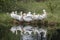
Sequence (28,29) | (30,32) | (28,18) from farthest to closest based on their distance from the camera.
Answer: (28,18)
(28,29)
(30,32)

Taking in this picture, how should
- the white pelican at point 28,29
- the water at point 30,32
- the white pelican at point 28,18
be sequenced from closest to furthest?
the water at point 30,32, the white pelican at point 28,29, the white pelican at point 28,18

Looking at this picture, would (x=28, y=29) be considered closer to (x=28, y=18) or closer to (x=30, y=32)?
(x=30, y=32)

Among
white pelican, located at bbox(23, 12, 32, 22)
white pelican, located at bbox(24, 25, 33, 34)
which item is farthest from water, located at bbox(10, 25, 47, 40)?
white pelican, located at bbox(23, 12, 32, 22)

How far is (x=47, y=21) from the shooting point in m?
9.20

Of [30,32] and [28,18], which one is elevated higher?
[28,18]

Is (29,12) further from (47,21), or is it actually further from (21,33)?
(21,33)

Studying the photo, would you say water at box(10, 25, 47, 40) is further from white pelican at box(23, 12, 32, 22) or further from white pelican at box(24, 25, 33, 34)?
white pelican at box(23, 12, 32, 22)

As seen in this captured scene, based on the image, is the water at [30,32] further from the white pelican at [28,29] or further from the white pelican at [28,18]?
the white pelican at [28,18]

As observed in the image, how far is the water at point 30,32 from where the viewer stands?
8.12m

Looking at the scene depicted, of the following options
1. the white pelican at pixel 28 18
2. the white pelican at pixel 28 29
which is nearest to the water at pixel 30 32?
the white pelican at pixel 28 29

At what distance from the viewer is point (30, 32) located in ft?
28.0

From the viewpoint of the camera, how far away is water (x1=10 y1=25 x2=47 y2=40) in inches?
320

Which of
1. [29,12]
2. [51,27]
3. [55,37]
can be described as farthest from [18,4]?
[55,37]

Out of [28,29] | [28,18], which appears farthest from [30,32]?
[28,18]
